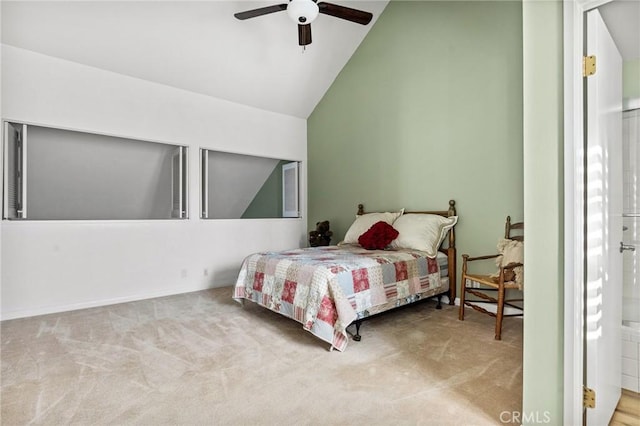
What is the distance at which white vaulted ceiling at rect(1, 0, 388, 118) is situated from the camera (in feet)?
10.6

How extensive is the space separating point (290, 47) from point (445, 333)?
3858mm

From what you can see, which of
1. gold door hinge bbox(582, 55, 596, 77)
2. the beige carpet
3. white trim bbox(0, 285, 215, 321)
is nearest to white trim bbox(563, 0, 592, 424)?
gold door hinge bbox(582, 55, 596, 77)

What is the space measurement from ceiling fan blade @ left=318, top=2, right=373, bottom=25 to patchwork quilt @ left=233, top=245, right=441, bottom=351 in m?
2.28

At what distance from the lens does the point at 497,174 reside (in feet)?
11.2

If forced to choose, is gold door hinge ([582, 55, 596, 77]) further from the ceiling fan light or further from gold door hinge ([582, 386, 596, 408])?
the ceiling fan light

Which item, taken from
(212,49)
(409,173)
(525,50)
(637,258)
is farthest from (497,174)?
(212,49)

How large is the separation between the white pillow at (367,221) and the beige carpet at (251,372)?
123 centimetres

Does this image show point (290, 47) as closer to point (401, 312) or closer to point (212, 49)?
point (212, 49)

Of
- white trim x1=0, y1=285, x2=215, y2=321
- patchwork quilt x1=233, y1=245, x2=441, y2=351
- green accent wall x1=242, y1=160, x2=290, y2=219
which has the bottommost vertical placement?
white trim x1=0, y1=285, x2=215, y2=321

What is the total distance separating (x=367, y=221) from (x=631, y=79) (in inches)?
106

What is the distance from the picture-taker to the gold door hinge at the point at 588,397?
4.68 ft

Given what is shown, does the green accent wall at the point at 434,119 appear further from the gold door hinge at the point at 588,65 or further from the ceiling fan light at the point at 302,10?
the gold door hinge at the point at 588,65

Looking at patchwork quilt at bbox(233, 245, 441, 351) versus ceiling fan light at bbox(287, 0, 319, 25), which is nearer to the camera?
patchwork quilt at bbox(233, 245, 441, 351)

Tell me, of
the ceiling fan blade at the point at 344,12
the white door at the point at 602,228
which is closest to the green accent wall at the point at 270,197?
the ceiling fan blade at the point at 344,12
